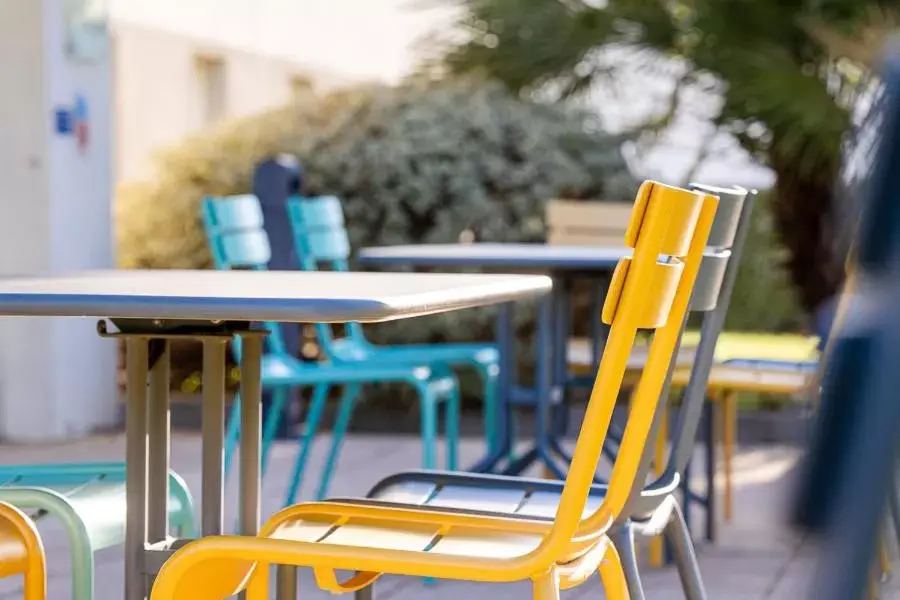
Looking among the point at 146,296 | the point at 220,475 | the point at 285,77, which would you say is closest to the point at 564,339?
the point at 220,475

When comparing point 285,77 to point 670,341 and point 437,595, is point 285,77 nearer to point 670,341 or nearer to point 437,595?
point 437,595

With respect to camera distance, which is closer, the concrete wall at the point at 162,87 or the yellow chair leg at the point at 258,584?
the yellow chair leg at the point at 258,584

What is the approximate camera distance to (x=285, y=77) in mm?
11547

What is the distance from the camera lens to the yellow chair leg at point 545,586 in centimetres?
153

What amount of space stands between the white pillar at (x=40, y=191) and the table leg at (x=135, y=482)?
4.07 m

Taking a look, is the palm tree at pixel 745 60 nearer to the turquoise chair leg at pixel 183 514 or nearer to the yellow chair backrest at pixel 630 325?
the turquoise chair leg at pixel 183 514

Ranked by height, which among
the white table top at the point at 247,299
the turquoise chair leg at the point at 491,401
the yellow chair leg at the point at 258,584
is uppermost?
the white table top at the point at 247,299

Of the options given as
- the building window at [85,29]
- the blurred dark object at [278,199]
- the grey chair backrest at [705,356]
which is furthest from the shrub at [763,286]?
the grey chair backrest at [705,356]

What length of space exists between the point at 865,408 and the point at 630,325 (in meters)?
0.99

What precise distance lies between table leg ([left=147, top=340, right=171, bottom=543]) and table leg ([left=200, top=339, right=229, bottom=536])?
0.18 feet

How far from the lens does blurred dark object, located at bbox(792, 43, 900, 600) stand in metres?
0.52

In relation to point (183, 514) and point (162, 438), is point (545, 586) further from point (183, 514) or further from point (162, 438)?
point (183, 514)

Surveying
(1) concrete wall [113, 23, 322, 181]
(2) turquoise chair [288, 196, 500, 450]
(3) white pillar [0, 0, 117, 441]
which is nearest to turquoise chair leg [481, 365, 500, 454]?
(2) turquoise chair [288, 196, 500, 450]

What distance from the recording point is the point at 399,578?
11.8ft
